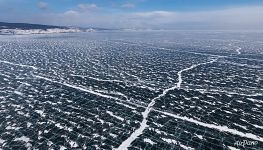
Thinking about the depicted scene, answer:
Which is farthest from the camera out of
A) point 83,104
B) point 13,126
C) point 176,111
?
point 83,104

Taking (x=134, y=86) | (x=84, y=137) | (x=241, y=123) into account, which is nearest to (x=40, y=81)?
(x=134, y=86)

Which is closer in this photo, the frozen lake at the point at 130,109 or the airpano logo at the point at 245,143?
→ the airpano logo at the point at 245,143

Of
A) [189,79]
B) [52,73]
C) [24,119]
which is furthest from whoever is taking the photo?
[52,73]

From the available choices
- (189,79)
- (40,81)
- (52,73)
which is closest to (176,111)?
(189,79)

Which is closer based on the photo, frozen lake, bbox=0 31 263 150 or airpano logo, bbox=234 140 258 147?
airpano logo, bbox=234 140 258 147

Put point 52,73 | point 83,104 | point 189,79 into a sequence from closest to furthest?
point 83,104 < point 189,79 < point 52,73

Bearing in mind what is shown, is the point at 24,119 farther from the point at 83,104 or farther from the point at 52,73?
the point at 52,73

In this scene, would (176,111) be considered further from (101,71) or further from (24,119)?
(101,71)

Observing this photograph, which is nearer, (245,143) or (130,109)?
(245,143)

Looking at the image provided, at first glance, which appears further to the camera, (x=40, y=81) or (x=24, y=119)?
(x=40, y=81)
